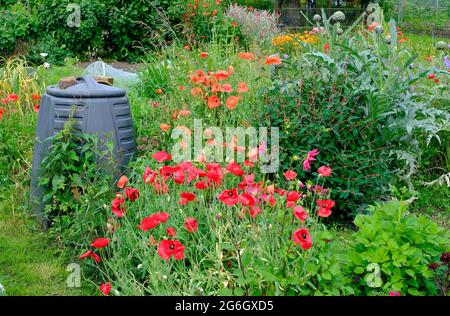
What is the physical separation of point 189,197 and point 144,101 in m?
2.94

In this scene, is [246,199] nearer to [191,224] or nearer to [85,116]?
[191,224]

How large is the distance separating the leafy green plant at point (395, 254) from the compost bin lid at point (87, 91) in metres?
1.79

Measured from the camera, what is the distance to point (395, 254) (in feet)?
8.88

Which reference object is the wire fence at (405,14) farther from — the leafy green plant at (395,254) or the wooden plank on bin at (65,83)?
A: the leafy green plant at (395,254)

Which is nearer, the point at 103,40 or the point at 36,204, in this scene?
the point at 36,204

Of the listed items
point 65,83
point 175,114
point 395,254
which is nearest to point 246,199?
point 395,254

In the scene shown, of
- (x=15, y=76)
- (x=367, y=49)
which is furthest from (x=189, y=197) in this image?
(x=15, y=76)

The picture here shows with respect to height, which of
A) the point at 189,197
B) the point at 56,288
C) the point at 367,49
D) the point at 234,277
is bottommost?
the point at 56,288

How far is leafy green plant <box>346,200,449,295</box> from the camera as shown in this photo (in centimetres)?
272

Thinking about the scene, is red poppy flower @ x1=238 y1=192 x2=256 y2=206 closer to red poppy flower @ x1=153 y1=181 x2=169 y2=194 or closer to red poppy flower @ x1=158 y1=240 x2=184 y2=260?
red poppy flower @ x1=158 y1=240 x2=184 y2=260

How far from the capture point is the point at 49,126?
3852 mm

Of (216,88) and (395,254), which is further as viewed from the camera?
(216,88)

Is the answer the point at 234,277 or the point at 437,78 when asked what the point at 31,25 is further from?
the point at 234,277

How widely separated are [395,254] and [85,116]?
2.05 meters
